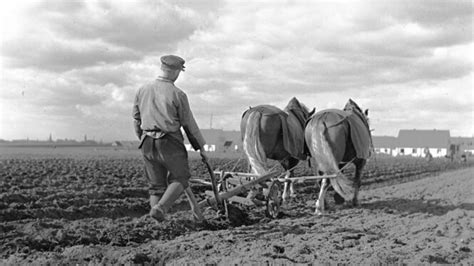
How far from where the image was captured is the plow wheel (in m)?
7.23

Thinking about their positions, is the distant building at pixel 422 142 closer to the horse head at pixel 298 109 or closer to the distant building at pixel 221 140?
the distant building at pixel 221 140

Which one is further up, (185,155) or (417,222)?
(185,155)

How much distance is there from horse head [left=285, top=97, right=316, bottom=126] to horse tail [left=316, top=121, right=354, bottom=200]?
1699 millimetres

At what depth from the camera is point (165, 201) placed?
457 centimetres

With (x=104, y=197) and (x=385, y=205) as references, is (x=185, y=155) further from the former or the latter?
(x=104, y=197)

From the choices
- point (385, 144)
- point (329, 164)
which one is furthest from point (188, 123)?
point (385, 144)

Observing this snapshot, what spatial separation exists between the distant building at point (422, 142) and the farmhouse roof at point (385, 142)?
11.4ft

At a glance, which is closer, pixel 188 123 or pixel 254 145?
pixel 188 123

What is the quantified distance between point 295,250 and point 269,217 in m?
2.54

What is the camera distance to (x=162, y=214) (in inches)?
179

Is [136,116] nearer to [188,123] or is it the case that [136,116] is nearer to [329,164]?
[188,123]

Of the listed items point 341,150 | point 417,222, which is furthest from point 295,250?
point 341,150

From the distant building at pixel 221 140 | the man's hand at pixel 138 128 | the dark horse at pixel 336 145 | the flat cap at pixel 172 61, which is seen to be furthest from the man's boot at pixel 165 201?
the distant building at pixel 221 140

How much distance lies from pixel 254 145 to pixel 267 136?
0.33m
